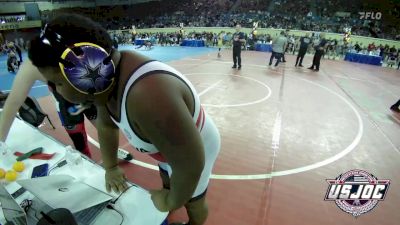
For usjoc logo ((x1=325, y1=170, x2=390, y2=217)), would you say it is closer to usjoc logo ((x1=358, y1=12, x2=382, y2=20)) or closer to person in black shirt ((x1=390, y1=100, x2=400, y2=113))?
person in black shirt ((x1=390, y1=100, x2=400, y2=113))

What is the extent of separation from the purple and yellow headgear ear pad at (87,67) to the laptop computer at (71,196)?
0.92 metres

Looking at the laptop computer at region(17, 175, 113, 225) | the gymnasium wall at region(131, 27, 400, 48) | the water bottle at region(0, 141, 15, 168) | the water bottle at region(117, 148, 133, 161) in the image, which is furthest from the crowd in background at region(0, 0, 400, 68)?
the laptop computer at region(17, 175, 113, 225)

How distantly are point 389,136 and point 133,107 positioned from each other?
644 cm

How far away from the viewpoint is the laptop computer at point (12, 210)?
1.63m

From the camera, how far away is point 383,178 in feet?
13.7

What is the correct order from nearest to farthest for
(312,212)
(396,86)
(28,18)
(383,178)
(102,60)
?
(102,60) < (312,212) < (383,178) < (396,86) < (28,18)

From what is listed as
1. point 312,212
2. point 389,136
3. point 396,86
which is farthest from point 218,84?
point 396,86

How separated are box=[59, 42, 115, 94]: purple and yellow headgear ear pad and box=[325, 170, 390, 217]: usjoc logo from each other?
3.36 meters

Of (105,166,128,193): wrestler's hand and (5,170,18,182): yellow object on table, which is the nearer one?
(105,166,128,193): wrestler's hand

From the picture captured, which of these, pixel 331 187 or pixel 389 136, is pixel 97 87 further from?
pixel 389 136

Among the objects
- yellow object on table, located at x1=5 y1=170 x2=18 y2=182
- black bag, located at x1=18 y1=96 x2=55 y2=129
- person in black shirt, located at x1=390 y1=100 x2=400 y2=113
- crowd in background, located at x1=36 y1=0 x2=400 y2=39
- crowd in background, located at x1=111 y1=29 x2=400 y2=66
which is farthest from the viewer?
crowd in background, located at x1=36 y1=0 x2=400 y2=39

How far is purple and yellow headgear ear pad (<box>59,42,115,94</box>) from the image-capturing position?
117cm

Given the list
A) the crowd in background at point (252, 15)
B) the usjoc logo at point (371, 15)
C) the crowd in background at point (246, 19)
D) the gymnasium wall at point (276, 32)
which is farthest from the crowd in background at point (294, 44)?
the usjoc logo at point (371, 15)

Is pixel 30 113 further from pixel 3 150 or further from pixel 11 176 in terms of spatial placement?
pixel 11 176
